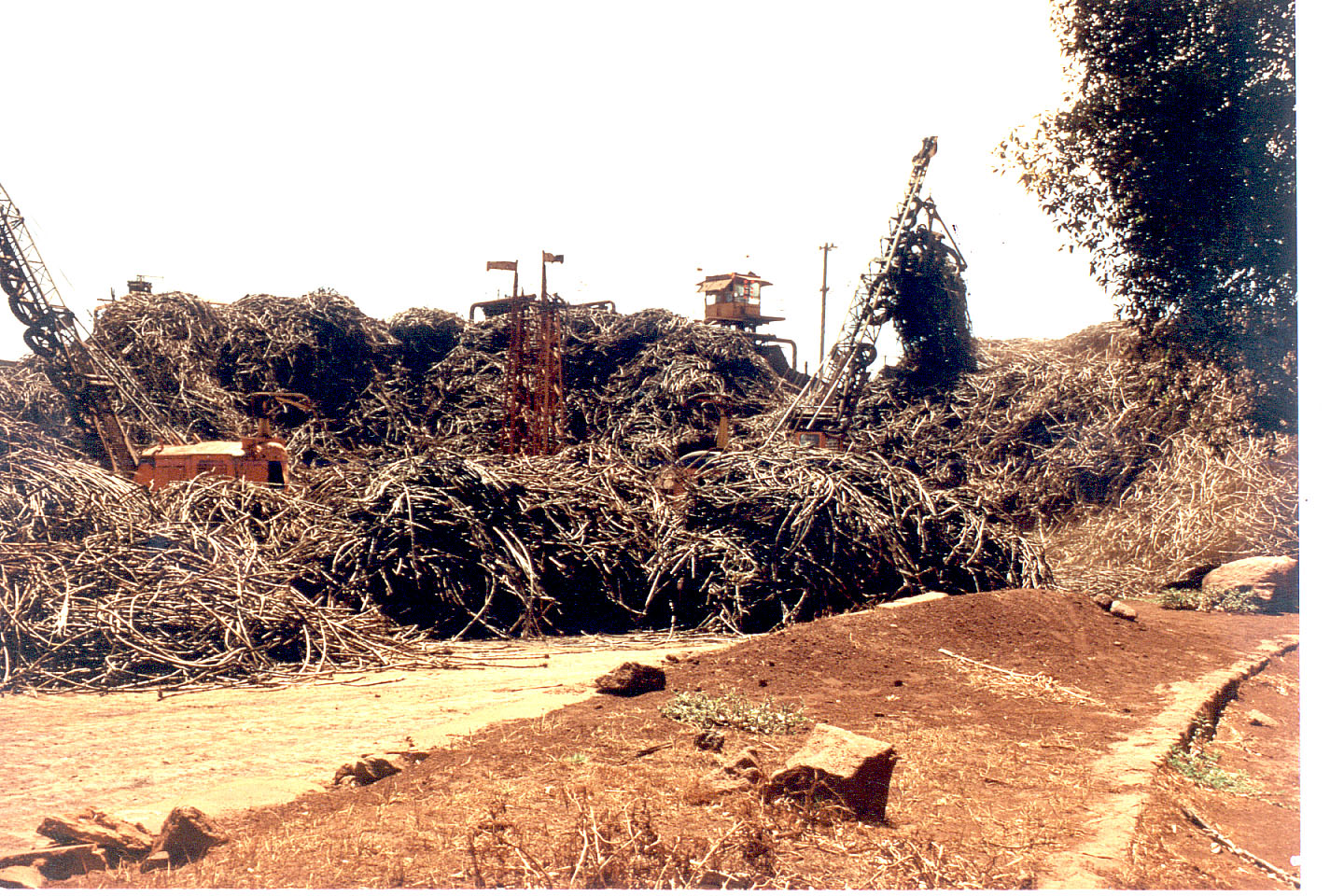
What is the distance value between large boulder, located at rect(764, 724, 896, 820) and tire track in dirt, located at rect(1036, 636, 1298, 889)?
0.71 metres

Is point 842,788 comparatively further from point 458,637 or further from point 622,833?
point 458,637

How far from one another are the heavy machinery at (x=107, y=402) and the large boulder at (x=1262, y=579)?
13792 mm

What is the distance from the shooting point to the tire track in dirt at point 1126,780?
3.53 metres

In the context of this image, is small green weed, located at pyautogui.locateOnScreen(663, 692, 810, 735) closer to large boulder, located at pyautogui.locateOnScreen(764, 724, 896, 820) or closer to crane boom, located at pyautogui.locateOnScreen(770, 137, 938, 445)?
large boulder, located at pyautogui.locateOnScreen(764, 724, 896, 820)

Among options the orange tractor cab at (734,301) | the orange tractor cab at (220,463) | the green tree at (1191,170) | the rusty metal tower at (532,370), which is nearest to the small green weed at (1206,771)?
the green tree at (1191,170)

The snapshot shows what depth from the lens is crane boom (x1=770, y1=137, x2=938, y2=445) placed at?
23703 millimetres

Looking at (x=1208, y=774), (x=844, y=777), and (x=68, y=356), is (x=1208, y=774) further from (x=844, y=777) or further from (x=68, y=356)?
(x=68, y=356)

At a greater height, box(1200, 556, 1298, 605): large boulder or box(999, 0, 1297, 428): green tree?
box(999, 0, 1297, 428): green tree

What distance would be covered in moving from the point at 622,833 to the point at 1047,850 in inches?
67.6

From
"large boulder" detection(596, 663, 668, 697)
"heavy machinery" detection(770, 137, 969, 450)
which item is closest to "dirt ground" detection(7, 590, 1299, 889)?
"large boulder" detection(596, 663, 668, 697)

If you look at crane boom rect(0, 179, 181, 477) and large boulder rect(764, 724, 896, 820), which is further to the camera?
crane boom rect(0, 179, 181, 477)

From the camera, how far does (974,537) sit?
478 inches

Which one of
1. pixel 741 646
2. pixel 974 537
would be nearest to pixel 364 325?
pixel 974 537

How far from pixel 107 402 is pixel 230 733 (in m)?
17.0
